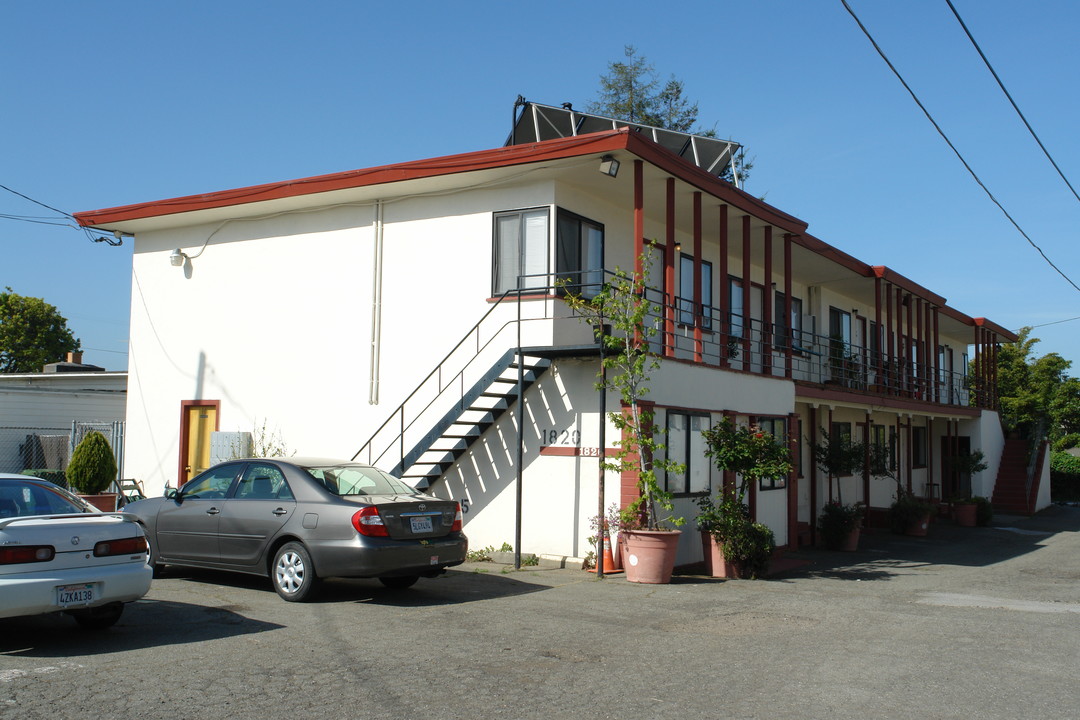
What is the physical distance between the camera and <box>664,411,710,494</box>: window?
47.9ft

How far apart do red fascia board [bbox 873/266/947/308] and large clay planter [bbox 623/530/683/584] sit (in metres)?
13.3

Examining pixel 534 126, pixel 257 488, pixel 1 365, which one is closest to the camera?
pixel 257 488

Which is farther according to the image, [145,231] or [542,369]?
[145,231]

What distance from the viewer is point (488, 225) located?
15.2 m

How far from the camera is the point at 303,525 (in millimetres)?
10125

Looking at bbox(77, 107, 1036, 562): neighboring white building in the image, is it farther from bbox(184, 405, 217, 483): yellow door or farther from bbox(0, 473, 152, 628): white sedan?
bbox(0, 473, 152, 628): white sedan

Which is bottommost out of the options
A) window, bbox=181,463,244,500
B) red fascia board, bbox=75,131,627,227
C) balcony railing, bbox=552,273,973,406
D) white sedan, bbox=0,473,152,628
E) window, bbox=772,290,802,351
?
white sedan, bbox=0,473,152,628

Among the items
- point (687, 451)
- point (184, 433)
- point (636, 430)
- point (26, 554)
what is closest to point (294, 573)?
point (26, 554)

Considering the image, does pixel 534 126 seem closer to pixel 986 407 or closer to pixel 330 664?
pixel 330 664

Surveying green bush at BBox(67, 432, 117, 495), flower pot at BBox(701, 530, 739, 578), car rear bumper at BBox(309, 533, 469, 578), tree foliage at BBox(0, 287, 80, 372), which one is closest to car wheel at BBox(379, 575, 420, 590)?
car rear bumper at BBox(309, 533, 469, 578)

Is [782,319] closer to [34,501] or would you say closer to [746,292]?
[746,292]

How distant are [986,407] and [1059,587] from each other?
68.6 feet

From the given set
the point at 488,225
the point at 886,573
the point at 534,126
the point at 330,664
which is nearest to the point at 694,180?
the point at 488,225

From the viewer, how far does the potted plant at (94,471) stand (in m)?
17.7
